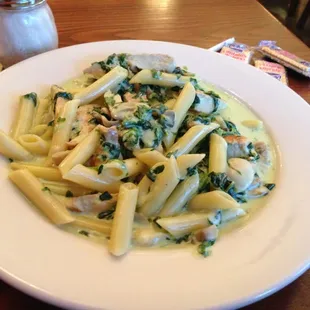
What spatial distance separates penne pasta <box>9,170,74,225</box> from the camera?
1.05 meters

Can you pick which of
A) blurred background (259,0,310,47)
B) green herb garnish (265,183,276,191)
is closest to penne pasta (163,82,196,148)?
green herb garnish (265,183,276,191)

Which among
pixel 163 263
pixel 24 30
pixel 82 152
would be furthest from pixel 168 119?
pixel 24 30

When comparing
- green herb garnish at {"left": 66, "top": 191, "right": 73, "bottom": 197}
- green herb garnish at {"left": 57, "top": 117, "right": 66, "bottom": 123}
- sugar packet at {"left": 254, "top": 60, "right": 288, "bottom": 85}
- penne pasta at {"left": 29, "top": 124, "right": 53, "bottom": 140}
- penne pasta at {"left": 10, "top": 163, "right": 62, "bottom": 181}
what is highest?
green herb garnish at {"left": 57, "top": 117, "right": 66, "bottom": 123}

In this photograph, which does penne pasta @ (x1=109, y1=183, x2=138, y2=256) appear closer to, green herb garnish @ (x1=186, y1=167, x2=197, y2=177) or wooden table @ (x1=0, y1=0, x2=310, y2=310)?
green herb garnish @ (x1=186, y1=167, x2=197, y2=177)

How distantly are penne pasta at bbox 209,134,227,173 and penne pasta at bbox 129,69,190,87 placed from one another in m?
0.31

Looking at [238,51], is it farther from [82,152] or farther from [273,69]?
[82,152]

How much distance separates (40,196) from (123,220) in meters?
0.23

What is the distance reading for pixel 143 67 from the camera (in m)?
1.58

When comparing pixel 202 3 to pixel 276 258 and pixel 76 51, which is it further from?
pixel 276 258

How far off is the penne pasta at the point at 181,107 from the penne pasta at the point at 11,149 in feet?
1.38

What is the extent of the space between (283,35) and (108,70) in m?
1.06

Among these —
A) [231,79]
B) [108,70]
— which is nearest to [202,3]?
[231,79]

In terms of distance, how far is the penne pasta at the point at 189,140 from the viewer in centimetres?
126

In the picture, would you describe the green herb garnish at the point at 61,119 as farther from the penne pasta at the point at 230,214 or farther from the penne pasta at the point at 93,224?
the penne pasta at the point at 230,214
